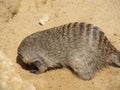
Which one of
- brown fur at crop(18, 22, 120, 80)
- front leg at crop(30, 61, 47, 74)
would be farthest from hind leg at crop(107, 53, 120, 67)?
front leg at crop(30, 61, 47, 74)

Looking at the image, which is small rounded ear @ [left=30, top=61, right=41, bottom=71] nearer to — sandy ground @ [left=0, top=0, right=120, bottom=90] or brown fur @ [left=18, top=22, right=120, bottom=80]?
brown fur @ [left=18, top=22, right=120, bottom=80]

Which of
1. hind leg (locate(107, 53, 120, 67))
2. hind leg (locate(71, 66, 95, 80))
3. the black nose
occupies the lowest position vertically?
the black nose

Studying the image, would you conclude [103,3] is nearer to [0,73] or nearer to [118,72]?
[118,72]

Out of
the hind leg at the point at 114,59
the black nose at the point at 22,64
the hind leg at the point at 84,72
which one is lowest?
the black nose at the point at 22,64

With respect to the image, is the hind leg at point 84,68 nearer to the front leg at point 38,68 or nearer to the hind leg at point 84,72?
the hind leg at point 84,72

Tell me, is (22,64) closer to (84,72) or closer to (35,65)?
(35,65)

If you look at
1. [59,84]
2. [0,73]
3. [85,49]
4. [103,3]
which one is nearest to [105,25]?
[103,3]

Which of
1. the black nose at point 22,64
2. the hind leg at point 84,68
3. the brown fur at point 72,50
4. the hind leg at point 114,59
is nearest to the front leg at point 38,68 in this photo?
the brown fur at point 72,50
